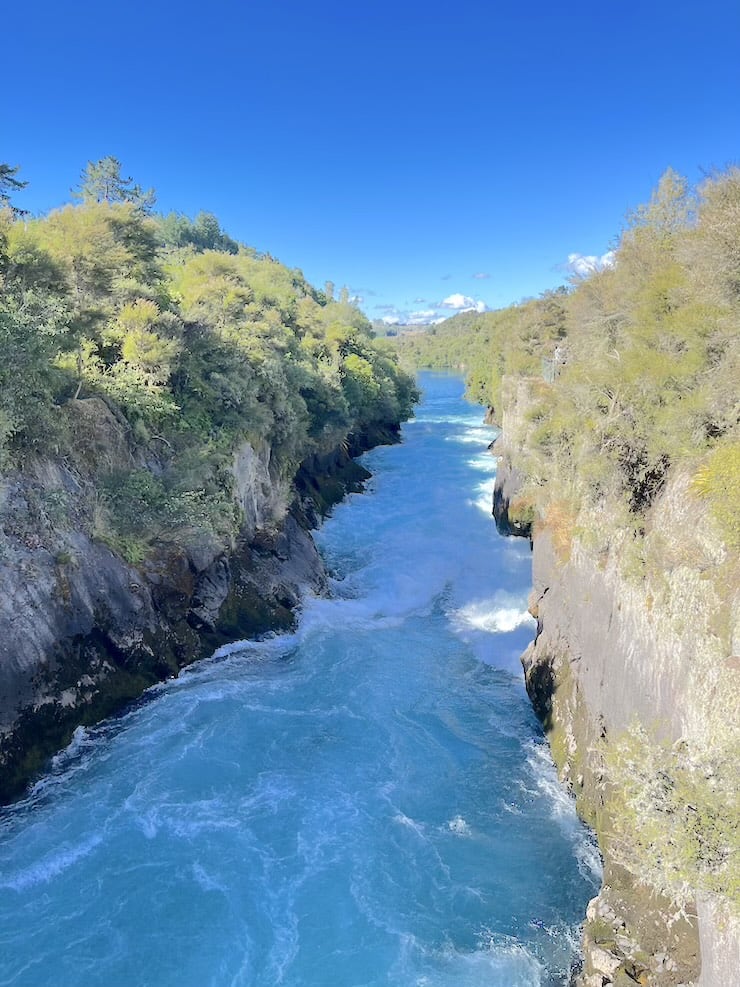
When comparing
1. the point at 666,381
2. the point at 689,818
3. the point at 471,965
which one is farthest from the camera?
the point at 666,381

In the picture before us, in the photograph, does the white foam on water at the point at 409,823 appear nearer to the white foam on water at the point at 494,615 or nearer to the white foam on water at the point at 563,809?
the white foam on water at the point at 563,809

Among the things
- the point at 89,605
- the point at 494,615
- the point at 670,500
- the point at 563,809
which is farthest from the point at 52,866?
the point at 494,615

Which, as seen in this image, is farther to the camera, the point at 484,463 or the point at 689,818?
the point at 484,463

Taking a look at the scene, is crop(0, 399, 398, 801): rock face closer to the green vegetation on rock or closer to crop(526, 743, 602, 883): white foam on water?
crop(526, 743, 602, 883): white foam on water

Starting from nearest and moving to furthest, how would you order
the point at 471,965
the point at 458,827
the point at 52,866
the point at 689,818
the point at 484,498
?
the point at 689,818 < the point at 471,965 < the point at 52,866 < the point at 458,827 < the point at 484,498

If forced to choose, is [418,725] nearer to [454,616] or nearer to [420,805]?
[420,805]

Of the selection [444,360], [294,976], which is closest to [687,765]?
[294,976]

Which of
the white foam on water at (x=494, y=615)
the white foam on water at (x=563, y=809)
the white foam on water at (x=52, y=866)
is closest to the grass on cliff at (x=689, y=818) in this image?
the white foam on water at (x=563, y=809)

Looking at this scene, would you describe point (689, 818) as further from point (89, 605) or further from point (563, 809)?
point (89, 605)
